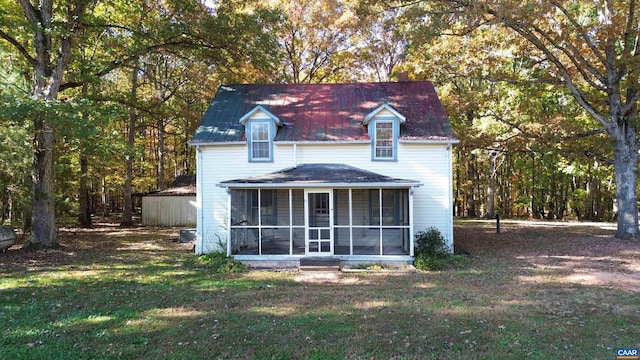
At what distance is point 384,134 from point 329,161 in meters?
2.22

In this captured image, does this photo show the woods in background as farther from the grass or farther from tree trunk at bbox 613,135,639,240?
the grass

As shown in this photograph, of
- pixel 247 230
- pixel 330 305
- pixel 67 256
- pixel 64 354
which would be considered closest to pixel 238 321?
pixel 330 305

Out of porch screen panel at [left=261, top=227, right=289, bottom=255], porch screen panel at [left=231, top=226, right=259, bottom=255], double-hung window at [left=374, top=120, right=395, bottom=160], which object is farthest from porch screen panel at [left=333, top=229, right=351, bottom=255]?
double-hung window at [left=374, top=120, right=395, bottom=160]

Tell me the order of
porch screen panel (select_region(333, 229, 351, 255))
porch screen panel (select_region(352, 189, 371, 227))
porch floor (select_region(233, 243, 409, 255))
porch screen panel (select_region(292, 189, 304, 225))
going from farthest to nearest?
porch screen panel (select_region(292, 189, 304, 225)), porch screen panel (select_region(352, 189, 371, 227)), porch screen panel (select_region(333, 229, 351, 255)), porch floor (select_region(233, 243, 409, 255))

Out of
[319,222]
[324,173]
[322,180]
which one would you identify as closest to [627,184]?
[324,173]

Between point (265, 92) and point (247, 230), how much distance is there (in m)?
6.52

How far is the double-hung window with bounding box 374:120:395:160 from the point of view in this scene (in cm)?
1459

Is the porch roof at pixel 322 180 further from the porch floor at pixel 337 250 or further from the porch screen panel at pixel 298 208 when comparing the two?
the porch floor at pixel 337 250

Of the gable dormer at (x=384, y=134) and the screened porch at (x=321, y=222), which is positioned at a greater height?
the gable dormer at (x=384, y=134)

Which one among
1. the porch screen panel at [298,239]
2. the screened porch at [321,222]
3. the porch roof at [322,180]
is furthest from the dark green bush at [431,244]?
the porch screen panel at [298,239]

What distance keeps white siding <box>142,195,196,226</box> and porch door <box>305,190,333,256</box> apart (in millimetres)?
14223
